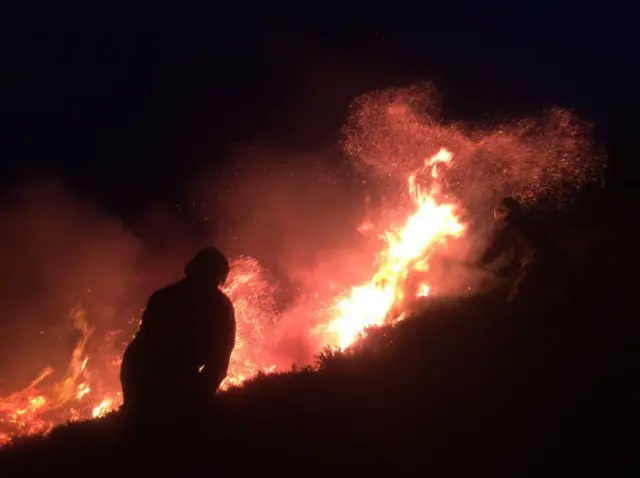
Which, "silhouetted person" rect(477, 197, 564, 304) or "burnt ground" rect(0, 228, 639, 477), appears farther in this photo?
"silhouetted person" rect(477, 197, 564, 304)

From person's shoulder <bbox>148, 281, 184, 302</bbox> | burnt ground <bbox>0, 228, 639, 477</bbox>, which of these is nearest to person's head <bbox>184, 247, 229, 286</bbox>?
person's shoulder <bbox>148, 281, 184, 302</bbox>

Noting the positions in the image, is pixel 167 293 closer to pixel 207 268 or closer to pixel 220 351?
pixel 207 268

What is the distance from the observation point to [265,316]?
17.3 m

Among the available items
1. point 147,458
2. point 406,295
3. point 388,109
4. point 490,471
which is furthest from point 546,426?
point 388,109

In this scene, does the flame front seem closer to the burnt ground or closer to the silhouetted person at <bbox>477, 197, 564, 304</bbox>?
the silhouetted person at <bbox>477, 197, 564, 304</bbox>

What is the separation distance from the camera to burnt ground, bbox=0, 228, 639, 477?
199 inches

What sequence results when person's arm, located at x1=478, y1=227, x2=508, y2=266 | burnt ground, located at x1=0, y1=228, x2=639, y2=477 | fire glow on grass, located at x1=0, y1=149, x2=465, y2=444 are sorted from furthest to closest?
fire glow on grass, located at x1=0, y1=149, x2=465, y2=444 < person's arm, located at x1=478, y1=227, x2=508, y2=266 < burnt ground, located at x1=0, y1=228, x2=639, y2=477

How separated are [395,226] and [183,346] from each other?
401 inches

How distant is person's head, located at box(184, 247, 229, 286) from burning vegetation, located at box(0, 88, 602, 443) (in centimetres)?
698

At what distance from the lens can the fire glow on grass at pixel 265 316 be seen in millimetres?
13492

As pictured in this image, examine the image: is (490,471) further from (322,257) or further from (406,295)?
(322,257)

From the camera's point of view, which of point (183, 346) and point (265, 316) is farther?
point (265, 316)

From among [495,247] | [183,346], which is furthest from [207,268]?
[495,247]

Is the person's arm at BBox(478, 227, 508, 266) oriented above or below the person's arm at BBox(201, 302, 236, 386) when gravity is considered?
above
